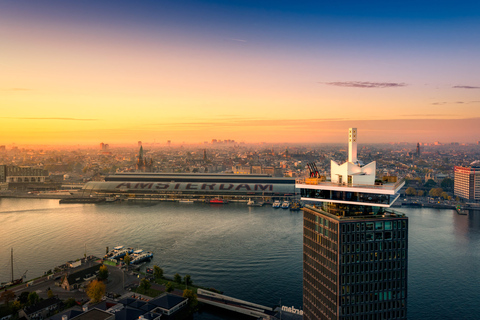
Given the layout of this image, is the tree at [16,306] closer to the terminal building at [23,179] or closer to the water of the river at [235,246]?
the water of the river at [235,246]

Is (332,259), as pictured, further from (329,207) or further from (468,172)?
(468,172)

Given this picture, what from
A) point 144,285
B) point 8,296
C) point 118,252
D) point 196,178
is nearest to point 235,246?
point 118,252

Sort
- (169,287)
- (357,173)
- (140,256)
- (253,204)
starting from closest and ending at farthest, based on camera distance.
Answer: (357,173) → (169,287) → (140,256) → (253,204)

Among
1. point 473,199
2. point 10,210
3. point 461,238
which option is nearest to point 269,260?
point 461,238

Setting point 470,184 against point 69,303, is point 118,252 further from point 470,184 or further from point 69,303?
point 470,184

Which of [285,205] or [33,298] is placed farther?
[285,205]

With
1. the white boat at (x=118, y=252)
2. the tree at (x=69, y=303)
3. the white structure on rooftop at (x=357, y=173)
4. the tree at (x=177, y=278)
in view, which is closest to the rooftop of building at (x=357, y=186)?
the white structure on rooftop at (x=357, y=173)

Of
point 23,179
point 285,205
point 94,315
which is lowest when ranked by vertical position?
point 94,315

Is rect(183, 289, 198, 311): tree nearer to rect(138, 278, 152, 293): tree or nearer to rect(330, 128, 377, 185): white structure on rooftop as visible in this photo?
rect(138, 278, 152, 293): tree
